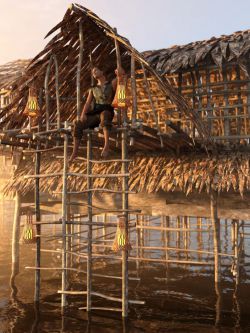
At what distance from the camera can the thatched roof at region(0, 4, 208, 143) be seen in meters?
7.96

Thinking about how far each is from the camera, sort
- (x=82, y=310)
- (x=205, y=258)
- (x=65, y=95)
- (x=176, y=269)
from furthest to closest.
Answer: (x=205, y=258) < (x=176, y=269) < (x=65, y=95) < (x=82, y=310)

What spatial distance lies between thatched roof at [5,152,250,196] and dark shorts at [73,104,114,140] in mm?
2587

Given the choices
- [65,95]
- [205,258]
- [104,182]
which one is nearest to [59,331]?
[104,182]

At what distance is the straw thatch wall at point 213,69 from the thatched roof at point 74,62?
1.08 metres

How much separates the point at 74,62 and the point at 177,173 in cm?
365

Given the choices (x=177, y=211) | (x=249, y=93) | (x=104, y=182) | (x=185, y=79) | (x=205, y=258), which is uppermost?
(x=185, y=79)

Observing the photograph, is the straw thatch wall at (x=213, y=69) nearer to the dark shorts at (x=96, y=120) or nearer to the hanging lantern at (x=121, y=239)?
the dark shorts at (x=96, y=120)

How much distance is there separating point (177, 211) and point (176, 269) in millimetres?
3124

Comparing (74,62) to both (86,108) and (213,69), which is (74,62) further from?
(213,69)

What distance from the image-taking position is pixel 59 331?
7.38 meters

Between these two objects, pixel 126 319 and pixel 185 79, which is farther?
pixel 185 79

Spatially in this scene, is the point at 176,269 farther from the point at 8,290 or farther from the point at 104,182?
the point at 8,290

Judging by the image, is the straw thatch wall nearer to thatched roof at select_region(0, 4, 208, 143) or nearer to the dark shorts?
thatched roof at select_region(0, 4, 208, 143)

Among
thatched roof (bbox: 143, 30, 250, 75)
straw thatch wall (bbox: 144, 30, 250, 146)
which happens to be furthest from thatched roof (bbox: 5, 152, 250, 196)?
thatched roof (bbox: 143, 30, 250, 75)
